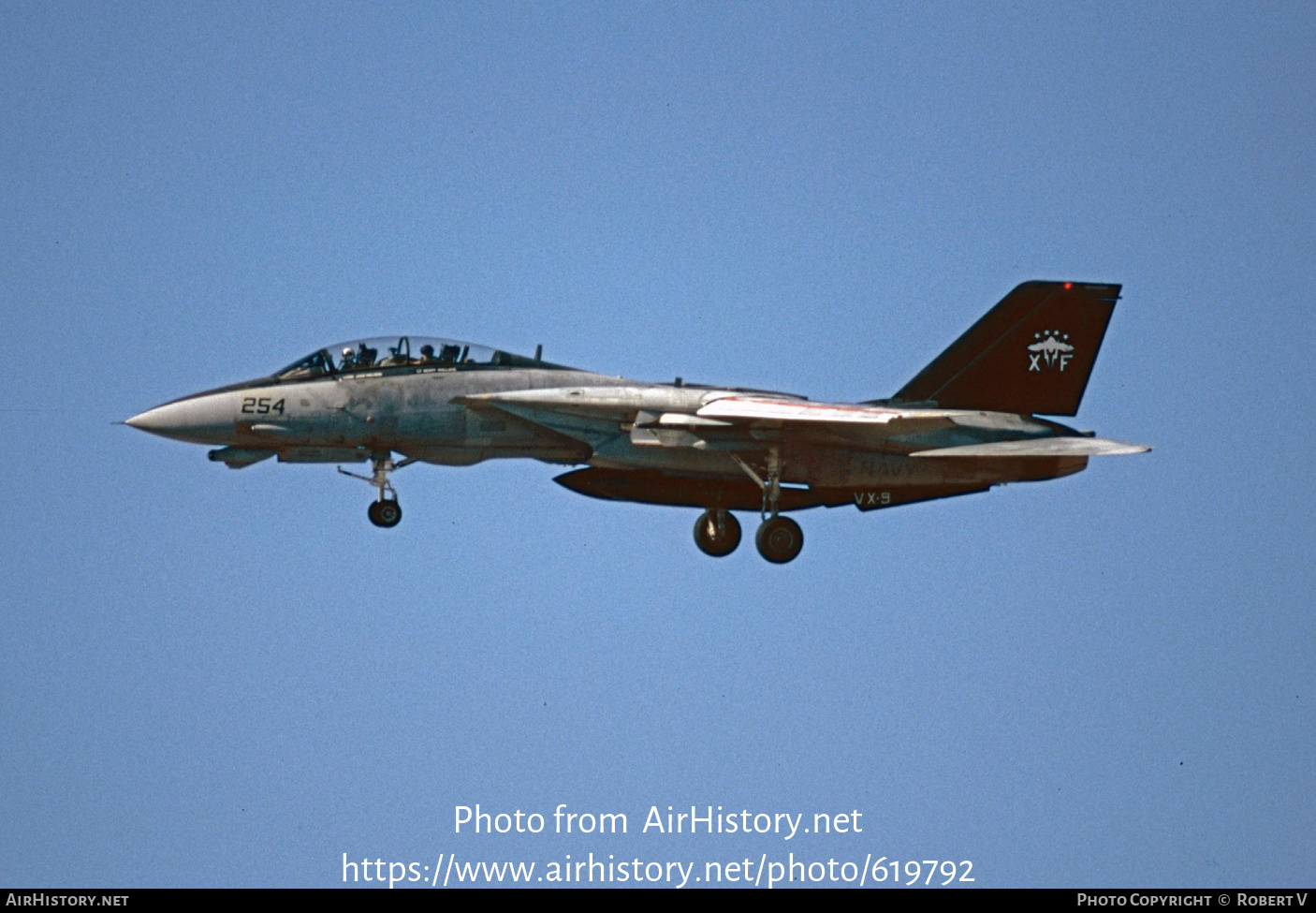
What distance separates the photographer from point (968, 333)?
2936 centimetres

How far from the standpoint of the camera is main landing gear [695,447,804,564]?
28.2 meters

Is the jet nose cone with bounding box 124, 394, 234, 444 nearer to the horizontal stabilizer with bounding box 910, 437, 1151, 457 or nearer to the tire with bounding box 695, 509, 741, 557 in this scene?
the tire with bounding box 695, 509, 741, 557

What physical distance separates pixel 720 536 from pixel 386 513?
184 inches

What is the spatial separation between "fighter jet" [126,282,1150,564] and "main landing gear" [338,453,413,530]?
18mm

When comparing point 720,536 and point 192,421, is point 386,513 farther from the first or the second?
point 720,536

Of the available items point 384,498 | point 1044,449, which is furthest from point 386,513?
point 1044,449

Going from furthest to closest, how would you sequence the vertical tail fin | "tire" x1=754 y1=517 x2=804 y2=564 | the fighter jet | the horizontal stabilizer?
1. the vertical tail fin
2. "tire" x1=754 y1=517 x2=804 y2=564
3. the fighter jet
4. the horizontal stabilizer

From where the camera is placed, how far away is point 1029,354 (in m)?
29.1

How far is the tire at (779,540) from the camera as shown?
2847 cm

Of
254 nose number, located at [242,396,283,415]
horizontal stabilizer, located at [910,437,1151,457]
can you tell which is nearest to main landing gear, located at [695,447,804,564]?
horizontal stabilizer, located at [910,437,1151,457]
